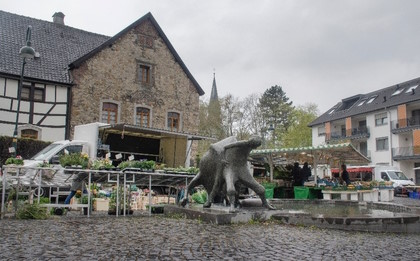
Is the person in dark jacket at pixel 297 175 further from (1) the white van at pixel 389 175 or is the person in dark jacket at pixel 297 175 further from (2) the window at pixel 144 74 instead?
(1) the white van at pixel 389 175

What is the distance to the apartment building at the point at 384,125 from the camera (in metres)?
37.5

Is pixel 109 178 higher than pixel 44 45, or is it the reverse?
pixel 44 45

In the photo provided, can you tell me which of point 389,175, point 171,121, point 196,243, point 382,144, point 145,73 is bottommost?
point 196,243

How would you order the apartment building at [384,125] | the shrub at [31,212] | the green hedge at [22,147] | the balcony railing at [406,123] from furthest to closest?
1. the apartment building at [384,125]
2. the balcony railing at [406,123]
3. the green hedge at [22,147]
4. the shrub at [31,212]

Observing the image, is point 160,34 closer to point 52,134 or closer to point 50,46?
point 50,46

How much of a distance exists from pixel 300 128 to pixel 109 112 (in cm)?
3366

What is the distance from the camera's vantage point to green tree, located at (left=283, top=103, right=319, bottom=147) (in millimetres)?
49656

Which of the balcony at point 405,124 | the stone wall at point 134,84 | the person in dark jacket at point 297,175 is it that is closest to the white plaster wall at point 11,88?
the stone wall at point 134,84

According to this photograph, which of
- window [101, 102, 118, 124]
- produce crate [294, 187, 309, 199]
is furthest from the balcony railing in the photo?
window [101, 102, 118, 124]

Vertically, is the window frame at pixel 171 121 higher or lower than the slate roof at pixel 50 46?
lower

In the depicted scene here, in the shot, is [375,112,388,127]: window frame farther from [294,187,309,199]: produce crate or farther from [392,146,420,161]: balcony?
[294,187,309,199]: produce crate

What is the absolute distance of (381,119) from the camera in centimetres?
4119

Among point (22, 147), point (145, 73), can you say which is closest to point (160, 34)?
point (145, 73)

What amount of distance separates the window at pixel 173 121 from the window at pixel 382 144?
24378 mm
